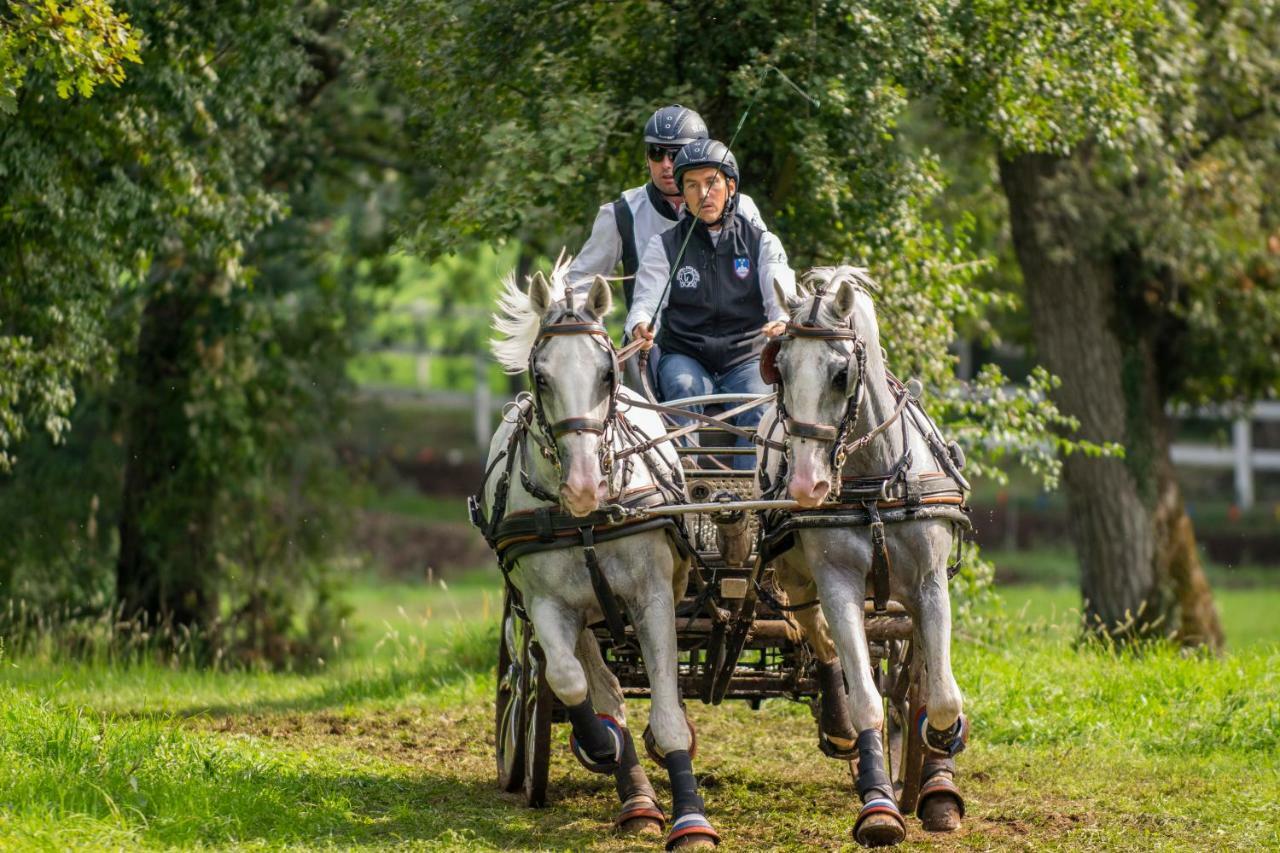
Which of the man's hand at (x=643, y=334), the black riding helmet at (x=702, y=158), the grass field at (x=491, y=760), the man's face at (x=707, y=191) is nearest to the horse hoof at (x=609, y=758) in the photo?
the grass field at (x=491, y=760)

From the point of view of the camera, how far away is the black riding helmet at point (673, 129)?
733cm

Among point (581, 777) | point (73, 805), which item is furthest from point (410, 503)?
point (73, 805)

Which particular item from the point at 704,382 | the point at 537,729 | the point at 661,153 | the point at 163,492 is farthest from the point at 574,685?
the point at 163,492

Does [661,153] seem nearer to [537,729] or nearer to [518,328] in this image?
[518,328]

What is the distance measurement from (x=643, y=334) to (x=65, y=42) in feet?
9.46

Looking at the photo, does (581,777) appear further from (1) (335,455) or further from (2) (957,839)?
(1) (335,455)

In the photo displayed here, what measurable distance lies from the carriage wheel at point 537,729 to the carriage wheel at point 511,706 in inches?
2.0

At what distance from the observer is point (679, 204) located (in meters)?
7.58

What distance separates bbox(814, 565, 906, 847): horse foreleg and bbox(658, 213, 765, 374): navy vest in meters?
1.48

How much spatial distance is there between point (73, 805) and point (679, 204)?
3.62 m

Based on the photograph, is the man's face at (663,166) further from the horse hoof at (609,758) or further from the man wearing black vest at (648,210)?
the horse hoof at (609,758)

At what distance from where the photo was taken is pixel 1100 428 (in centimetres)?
1260

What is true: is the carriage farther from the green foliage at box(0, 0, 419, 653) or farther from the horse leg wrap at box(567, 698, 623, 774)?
the green foliage at box(0, 0, 419, 653)

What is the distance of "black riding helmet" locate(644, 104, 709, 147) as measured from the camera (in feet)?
24.1
